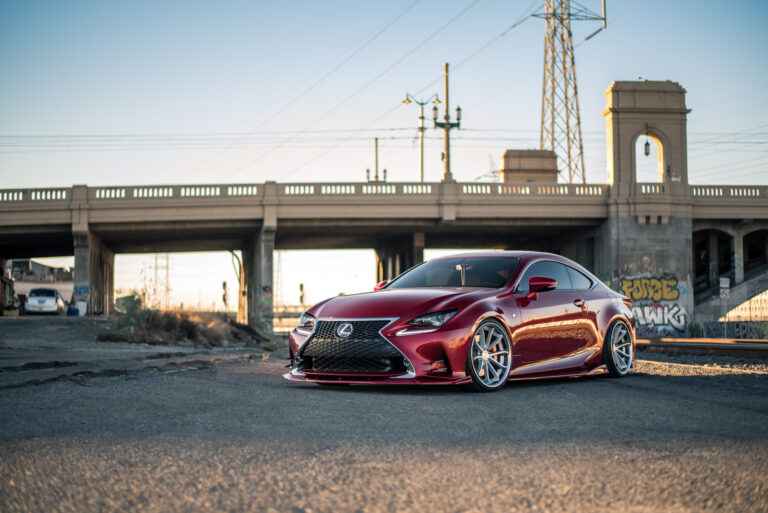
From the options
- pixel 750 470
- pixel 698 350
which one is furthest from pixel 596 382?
pixel 698 350

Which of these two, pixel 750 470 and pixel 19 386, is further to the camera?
pixel 19 386

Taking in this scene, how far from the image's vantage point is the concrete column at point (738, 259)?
47.2 m

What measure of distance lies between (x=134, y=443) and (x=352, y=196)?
3835 centimetres

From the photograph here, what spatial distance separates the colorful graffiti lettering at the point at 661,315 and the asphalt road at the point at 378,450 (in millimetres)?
35750

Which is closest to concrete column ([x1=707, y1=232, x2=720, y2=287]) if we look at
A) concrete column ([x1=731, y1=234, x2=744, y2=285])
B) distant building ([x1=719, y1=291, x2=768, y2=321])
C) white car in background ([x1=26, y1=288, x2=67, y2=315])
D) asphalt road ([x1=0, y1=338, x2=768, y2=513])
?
concrete column ([x1=731, y1=234, x2=744, y2=285])

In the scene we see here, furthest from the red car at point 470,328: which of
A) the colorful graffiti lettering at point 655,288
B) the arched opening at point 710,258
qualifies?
the arched opening at point 710,258

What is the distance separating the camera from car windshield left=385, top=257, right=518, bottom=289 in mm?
8797

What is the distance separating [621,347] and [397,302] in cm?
344

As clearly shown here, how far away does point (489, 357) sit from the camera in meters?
7.89

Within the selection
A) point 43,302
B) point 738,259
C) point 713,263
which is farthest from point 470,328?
point 713,263

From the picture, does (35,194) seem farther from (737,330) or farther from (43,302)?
(737,330)

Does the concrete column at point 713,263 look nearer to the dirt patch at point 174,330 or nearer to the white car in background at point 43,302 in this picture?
the dirt patch at point 174,330

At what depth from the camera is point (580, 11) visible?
52531mm

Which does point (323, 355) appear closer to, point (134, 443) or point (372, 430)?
point (372, 430)
